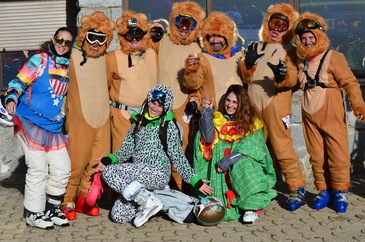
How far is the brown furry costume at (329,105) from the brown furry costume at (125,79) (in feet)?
4.63

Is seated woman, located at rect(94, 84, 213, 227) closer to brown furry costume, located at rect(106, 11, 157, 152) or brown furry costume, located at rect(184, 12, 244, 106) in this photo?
brown furry costume, located at rect(106, 11, 157, 152)

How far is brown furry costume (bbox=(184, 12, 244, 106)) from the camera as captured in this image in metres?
7.28

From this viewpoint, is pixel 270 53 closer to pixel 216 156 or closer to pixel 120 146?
pixel 216 156

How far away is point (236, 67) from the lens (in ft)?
24.3

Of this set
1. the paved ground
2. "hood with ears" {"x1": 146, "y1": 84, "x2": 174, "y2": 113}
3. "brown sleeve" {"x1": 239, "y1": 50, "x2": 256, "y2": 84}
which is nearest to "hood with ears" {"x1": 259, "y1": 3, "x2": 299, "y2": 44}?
"brown sleeve" {"x1": 239, "y1": 50, "x2": 256, "y2": 84}

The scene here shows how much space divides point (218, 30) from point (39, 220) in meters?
2.27

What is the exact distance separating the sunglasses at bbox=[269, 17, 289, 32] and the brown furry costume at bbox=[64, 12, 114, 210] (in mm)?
1441

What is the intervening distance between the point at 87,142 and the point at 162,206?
0.93 meters

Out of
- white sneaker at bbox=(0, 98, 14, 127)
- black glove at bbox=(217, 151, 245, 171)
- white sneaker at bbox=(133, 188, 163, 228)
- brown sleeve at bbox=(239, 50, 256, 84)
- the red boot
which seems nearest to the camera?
white sneaker at bbox=(0, 98, 14, 127)

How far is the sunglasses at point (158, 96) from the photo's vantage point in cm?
688

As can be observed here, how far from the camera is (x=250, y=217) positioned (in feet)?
22.3

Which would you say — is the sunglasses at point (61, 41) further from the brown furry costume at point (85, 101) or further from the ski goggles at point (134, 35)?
the ski goggles at point (134, 35)

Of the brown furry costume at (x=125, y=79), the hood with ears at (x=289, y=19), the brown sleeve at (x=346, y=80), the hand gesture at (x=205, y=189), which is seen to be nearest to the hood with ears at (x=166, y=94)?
the brown furry costume at (x=125, y=79)

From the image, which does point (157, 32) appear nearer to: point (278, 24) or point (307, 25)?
point (278, 24)
